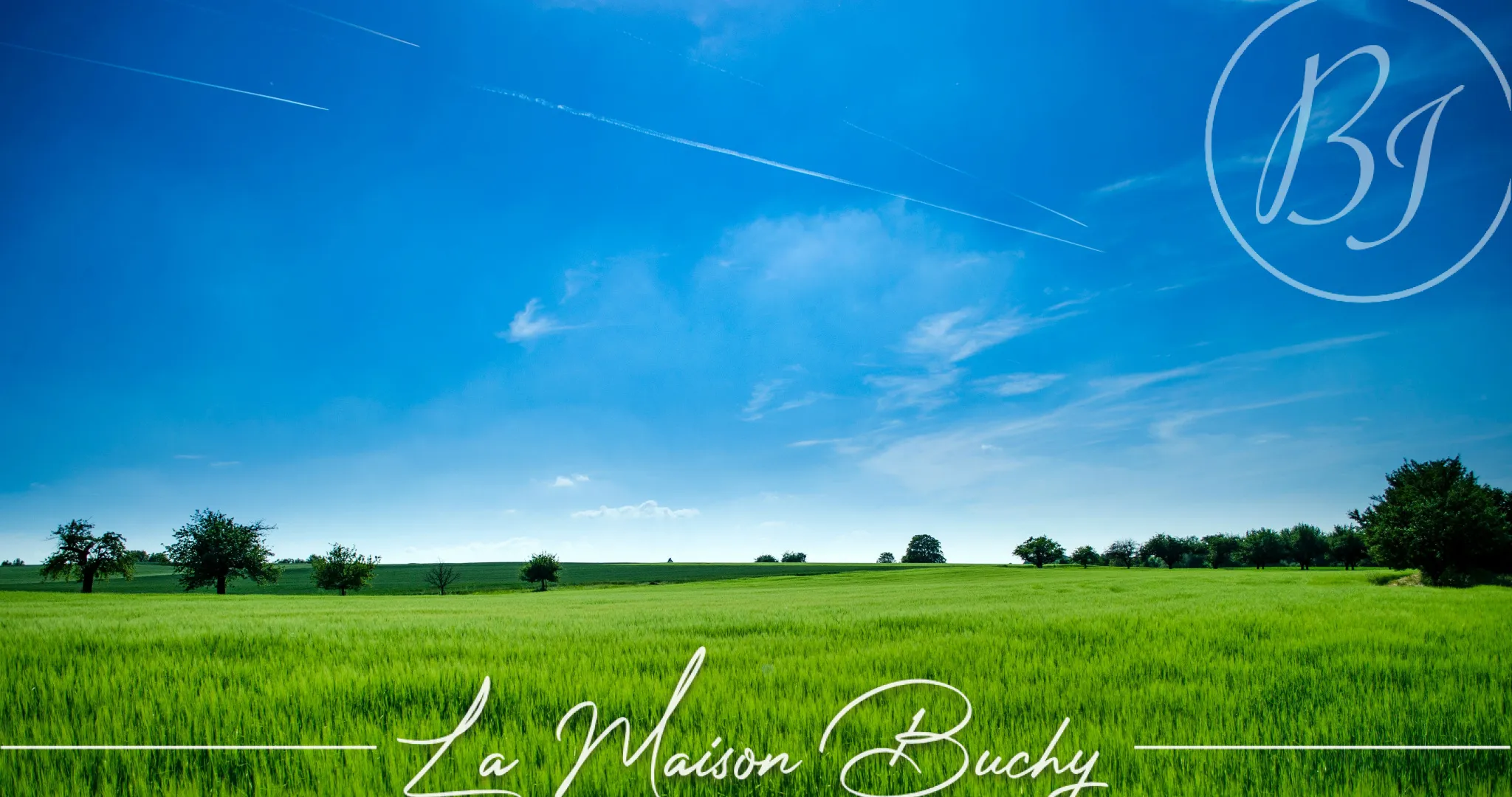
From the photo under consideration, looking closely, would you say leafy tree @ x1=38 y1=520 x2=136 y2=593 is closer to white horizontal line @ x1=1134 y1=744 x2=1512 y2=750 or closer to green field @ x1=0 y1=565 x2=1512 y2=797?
green field @ x1=0 y1=565 x2=1512 y2=797

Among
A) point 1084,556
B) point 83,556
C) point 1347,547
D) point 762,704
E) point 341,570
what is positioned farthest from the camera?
point 1084,556

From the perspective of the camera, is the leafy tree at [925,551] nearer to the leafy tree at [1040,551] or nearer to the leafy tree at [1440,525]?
the leafy tree at [1040,551]

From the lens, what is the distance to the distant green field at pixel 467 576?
3070 inches

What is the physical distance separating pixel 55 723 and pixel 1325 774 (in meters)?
9.04

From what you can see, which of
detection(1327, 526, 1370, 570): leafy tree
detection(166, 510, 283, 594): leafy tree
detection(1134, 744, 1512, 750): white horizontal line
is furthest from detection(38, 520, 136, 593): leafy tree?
detection(1327, 526, 1370, 570): leafy tree

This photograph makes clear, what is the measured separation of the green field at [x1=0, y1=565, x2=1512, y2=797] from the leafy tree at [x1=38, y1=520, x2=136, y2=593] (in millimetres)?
68410

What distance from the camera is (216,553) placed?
200 feet

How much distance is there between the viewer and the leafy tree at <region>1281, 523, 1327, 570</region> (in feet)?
384

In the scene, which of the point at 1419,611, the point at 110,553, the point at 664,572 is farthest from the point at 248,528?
the point at 1419,611

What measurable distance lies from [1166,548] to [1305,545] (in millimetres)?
30003

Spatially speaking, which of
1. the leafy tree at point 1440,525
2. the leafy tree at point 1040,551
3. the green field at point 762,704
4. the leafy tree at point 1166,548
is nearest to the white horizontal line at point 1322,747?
the green field at point 762,704

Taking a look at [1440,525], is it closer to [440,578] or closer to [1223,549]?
[440,578]

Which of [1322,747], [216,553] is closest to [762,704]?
[1322,747]

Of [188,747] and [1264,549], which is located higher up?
[188,747]
